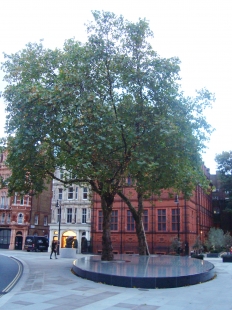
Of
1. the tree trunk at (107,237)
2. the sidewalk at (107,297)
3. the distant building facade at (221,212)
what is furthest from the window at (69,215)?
the sidewalk at (107,297)

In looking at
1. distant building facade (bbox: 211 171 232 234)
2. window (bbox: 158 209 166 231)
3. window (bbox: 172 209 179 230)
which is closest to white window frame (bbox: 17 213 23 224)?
window (bbox: 158 209 166 231)

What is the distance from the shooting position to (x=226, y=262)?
24.7m

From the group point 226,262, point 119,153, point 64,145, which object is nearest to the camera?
point 119,153

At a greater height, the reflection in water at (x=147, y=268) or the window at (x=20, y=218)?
the window at (x=20, y=218)

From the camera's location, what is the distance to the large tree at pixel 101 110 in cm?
1623

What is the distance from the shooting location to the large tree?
1623 centimetres

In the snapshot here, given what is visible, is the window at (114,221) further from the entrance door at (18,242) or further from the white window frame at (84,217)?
the entrance door at (18,242)

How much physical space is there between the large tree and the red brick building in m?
20.3

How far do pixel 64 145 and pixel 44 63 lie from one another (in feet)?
17.2

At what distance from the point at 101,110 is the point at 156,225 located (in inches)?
1065

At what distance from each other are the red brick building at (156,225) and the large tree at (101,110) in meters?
20.3

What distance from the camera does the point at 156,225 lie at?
4038 centimetres

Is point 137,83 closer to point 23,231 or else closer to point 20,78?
point 20,78

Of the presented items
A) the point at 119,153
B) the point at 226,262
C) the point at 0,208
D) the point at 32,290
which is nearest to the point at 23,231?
the point at 0,208
